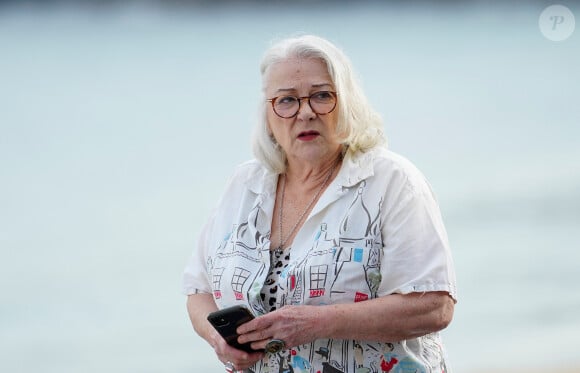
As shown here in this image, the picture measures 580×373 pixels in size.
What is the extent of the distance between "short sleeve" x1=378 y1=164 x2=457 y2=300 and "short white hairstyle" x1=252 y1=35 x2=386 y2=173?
194 millimetres

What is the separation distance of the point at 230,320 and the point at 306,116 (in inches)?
19.9

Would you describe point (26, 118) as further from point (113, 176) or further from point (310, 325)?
point (310, 325)

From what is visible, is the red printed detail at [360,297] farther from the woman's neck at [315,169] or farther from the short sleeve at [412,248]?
the woman's neck at [315,169]

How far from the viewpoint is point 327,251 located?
1.88 m

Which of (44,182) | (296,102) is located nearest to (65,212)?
(44,182)

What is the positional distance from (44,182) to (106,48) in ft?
2.25

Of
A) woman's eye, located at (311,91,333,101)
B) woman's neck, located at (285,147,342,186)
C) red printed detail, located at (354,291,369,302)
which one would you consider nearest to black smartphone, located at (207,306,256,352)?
red printed detail, located at (354,291,369,302)

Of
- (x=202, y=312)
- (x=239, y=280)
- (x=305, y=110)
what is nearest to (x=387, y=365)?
(x=239, y=280)

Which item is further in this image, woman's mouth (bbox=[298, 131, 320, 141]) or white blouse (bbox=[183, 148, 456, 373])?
woman's mouth (bbox=[298, 131, 320, 141])

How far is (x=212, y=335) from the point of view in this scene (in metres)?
2.00

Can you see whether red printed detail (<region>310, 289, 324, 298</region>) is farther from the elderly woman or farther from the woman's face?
the woman's face

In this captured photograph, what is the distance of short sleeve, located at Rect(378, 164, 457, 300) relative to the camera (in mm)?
1832

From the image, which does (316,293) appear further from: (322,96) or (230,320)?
(322,96)

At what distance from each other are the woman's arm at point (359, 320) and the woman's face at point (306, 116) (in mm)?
400
